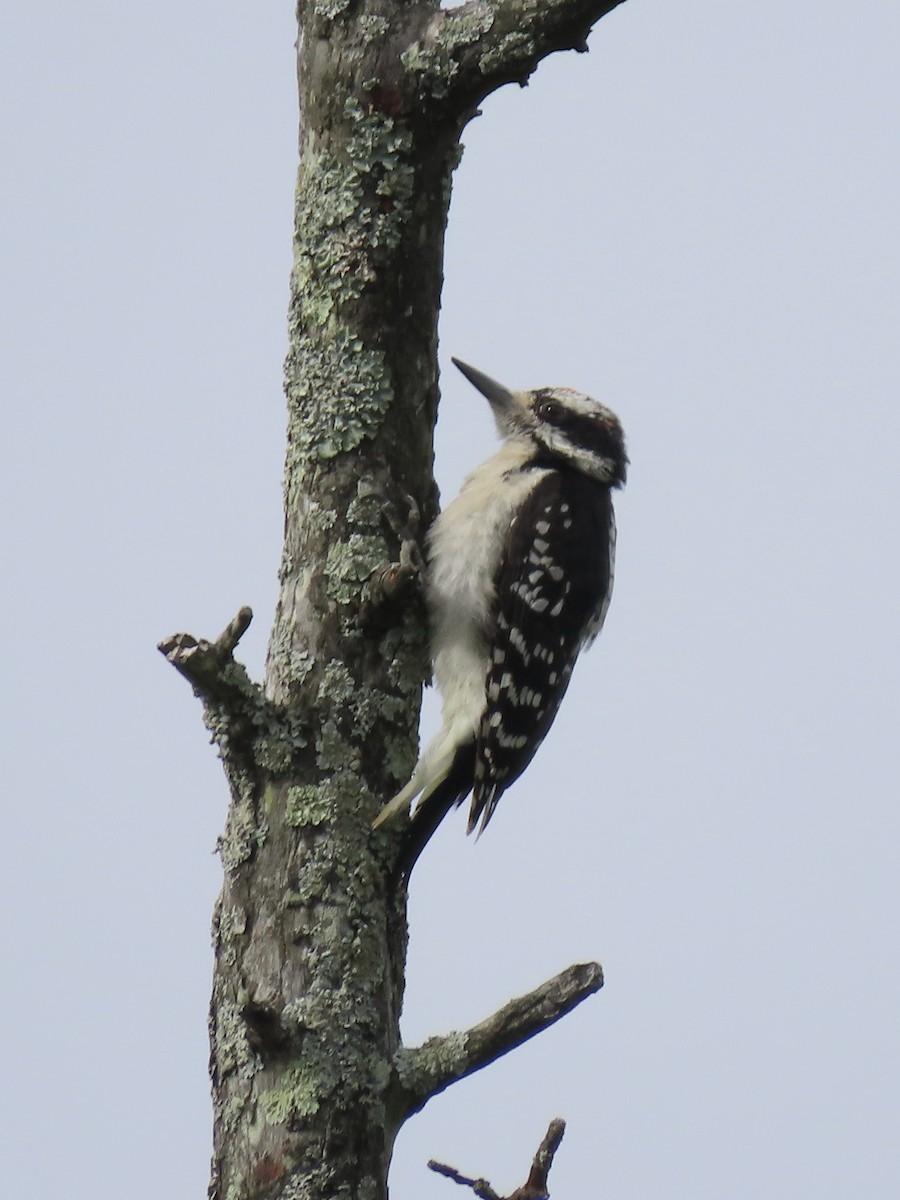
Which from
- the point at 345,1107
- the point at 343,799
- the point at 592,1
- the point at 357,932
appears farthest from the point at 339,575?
the point at 592,1

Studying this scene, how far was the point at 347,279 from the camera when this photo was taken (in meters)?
3.59

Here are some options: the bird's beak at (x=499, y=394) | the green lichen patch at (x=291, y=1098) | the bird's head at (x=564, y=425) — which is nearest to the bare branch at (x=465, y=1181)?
the green lichen patch at (x=291, y=1098)

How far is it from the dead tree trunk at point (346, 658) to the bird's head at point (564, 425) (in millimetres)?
1125

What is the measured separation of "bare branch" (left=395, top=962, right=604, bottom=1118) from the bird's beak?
2355 mm

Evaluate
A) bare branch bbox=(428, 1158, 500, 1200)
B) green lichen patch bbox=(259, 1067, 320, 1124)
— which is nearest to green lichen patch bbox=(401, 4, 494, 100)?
green lichen patch bbox=(259, 1067, 320, 1124)

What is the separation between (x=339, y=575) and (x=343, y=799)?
539 mm

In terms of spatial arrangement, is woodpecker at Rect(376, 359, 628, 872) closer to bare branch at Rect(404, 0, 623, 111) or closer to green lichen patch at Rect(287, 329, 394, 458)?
green lichen patch at Rect(287, 329, 394, 458)

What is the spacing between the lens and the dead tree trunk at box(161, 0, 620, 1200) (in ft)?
10.1

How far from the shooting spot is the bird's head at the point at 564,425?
4.87 m

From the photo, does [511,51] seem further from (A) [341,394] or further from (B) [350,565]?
(B) [350,565]

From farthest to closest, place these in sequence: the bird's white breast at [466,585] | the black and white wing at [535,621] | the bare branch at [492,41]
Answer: the black and white wing at [535,621] → the bird's white breast at [466,585] → the bare branch at [492,41]

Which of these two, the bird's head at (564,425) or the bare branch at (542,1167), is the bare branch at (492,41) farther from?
the bare branch at (542,1167)

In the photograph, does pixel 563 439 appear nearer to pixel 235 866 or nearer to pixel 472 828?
pixel 472 828

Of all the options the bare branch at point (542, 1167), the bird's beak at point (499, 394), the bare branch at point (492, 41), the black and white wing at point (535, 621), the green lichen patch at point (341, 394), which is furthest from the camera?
the bird's beak at point (499, 394)
